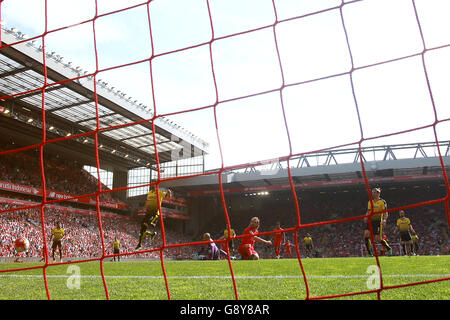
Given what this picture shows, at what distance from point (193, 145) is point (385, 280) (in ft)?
83.9

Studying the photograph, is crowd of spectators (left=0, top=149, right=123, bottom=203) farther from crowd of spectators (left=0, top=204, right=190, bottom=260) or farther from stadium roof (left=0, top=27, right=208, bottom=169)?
crowd of spectators (left=0, top=204, right=190, bottom=260)

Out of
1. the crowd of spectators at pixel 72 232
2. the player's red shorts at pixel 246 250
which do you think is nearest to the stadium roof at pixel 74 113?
the crowd of spectators at pixel 72 232

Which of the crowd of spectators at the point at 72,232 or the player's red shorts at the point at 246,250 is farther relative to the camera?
the crowd of spectators at the point at 72,232

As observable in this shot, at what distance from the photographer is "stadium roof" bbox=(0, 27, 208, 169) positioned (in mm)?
16719

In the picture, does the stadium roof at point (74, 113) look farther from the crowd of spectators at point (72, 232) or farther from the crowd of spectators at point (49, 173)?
the crowd of spectators at point (72, 232)

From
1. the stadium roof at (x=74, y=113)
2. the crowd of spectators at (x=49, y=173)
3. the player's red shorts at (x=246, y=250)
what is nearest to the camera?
the player's red shorts at (x=246, y=250)

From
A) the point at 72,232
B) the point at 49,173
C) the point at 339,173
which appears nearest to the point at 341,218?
the point at 339,173

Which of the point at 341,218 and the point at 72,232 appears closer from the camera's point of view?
the point at 72,232

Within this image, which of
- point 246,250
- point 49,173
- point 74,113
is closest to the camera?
point 246,250

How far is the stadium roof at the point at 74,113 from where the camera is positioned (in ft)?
54.9

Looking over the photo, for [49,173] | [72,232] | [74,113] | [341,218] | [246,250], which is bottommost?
[246,250]

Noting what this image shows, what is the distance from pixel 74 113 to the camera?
21.5 m

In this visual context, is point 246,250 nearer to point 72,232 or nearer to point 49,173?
point 72,232

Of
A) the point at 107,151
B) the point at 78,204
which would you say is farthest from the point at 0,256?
the point at 107,151
